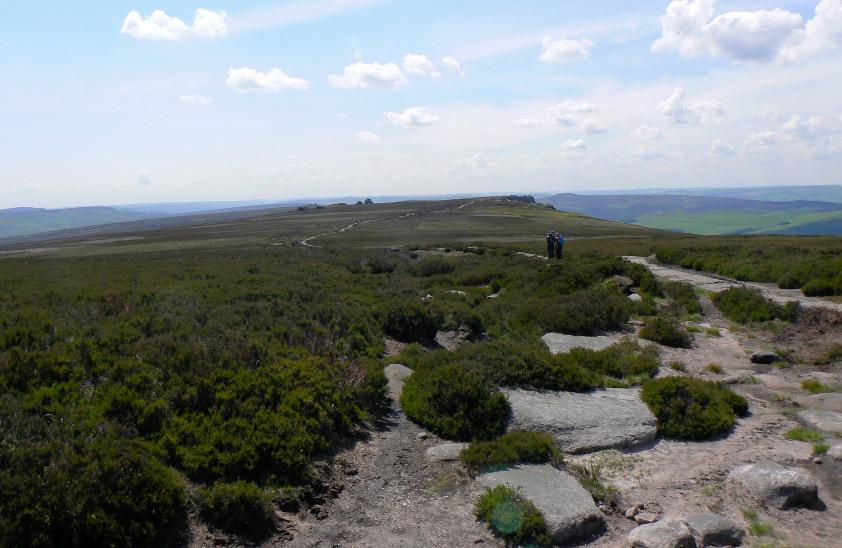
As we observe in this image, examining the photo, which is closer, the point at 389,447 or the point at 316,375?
the point at 389,447

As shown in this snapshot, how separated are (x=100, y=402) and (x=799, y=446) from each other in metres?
10.0

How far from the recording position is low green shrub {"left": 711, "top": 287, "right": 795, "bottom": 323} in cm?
1351

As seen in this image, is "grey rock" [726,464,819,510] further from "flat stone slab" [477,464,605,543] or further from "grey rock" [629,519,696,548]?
"flat stone slab" [477,464,605,543]

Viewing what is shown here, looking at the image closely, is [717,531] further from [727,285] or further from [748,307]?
[727,285]

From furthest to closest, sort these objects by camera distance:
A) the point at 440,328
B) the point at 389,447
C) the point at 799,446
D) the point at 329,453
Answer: the point at 440,328 < the point at 389,447 < the point at 329,453 < the point at 799,446

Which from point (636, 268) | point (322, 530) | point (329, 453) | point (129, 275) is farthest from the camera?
point (636, 268)

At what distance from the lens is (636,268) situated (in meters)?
20.3

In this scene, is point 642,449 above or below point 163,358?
below

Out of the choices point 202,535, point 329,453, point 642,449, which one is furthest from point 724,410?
point 202,535

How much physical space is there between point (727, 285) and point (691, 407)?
13579mm

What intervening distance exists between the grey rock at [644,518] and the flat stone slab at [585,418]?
1526mm

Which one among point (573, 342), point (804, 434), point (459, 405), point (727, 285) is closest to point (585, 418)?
point (459, 405)

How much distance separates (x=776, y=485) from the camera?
547 cm

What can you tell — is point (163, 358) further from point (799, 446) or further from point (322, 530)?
point (799, 446)
